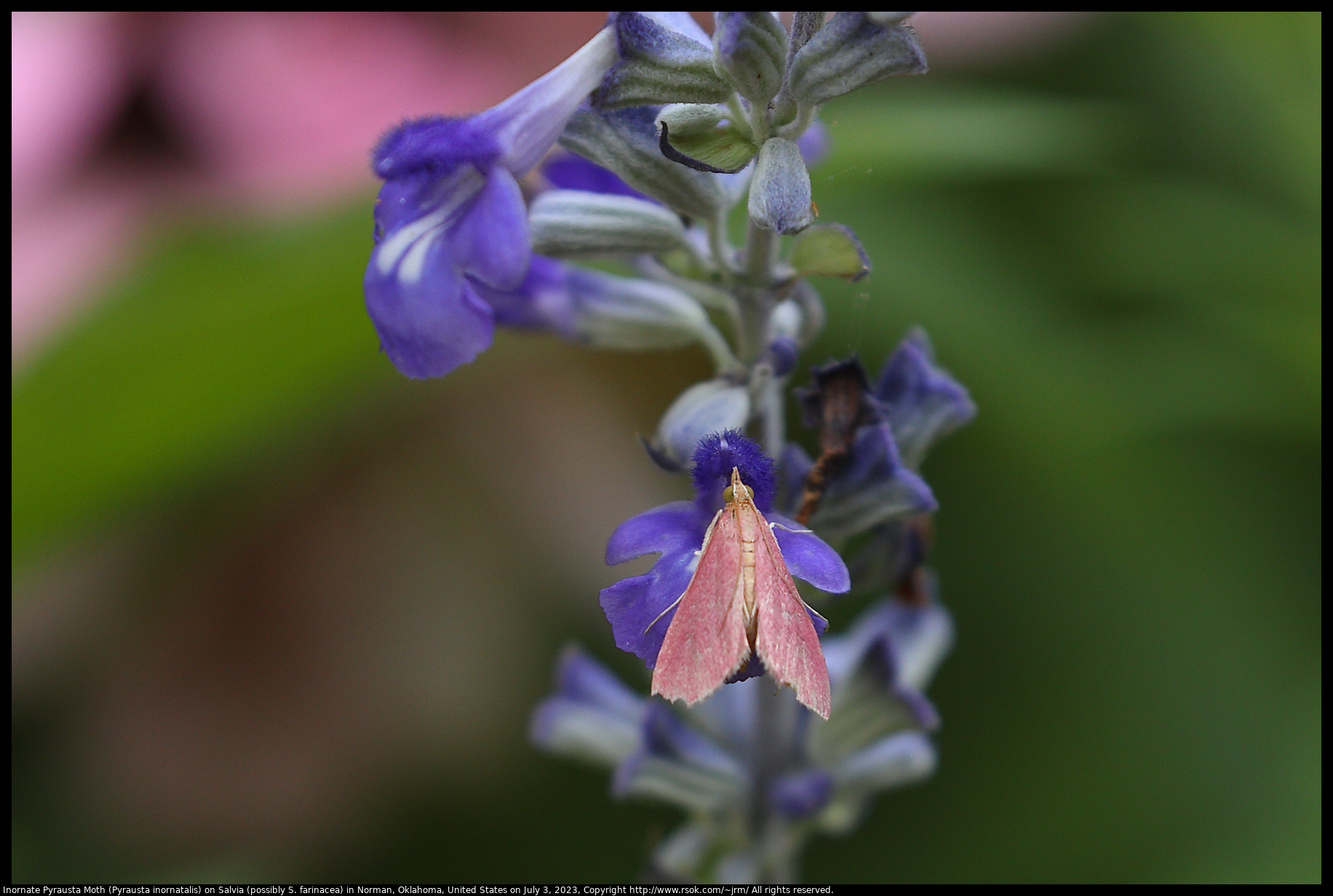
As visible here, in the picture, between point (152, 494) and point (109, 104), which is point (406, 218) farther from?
point (109, 104)

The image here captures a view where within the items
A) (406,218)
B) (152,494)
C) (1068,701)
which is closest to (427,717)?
(152,494)

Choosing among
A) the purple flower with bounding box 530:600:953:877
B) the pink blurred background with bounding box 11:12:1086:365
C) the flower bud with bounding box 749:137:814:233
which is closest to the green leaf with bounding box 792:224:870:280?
the flower bud with bounding box 749:137:814:233

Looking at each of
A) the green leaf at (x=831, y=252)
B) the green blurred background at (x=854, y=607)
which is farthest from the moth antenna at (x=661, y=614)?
the green blurred background at (x=854, y=607)

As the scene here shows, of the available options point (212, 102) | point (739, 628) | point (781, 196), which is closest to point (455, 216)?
point (781, 196)

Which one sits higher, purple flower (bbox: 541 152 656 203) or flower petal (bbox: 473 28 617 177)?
flower petal (bbox: 473 28 617 177)

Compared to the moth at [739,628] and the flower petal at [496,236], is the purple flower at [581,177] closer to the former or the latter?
the flower petal at [496,236]

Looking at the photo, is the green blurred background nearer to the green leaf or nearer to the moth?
the green leaf

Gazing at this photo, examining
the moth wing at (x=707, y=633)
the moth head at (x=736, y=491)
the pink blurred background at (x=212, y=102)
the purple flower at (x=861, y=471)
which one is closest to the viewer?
the moth wing at (x=707, y=633)

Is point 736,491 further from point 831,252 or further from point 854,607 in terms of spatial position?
point 854,607
